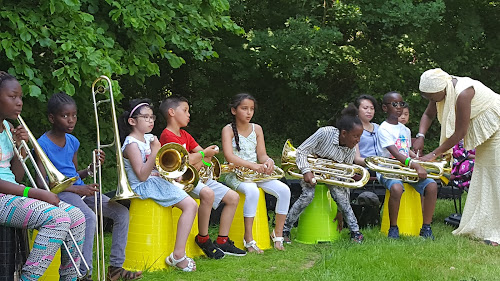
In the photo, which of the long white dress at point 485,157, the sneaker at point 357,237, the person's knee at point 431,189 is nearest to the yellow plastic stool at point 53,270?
the sneaker at point 357,237

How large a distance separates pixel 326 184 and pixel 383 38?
824 centimetres

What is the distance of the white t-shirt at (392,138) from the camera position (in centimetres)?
655

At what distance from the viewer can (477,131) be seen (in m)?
6.19

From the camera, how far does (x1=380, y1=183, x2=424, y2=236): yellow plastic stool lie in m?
6.50

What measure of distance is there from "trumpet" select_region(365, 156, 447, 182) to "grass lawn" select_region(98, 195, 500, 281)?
23.7 inches

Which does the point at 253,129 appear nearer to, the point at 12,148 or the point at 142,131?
the point at 142,131

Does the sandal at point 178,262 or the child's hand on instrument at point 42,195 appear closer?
the child's hand on instrument at point 42,195

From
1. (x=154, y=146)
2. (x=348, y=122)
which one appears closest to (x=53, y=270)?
(x=154, y=146)

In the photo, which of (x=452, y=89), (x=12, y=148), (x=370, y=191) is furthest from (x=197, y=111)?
(x=12, y=148)

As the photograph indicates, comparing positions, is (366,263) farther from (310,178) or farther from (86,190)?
(86,190)

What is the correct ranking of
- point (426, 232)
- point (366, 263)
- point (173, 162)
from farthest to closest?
point (426, 232)
point (366, 263)
point (173, 162)

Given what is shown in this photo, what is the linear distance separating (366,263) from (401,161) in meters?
1.61

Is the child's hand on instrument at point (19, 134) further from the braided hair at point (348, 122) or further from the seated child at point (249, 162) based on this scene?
the braided hair at point (348, 122)

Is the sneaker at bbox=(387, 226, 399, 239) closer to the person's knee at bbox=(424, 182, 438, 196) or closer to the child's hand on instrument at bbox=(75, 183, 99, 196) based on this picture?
the person's knee at bbox=(424, 182, 438, 196)
